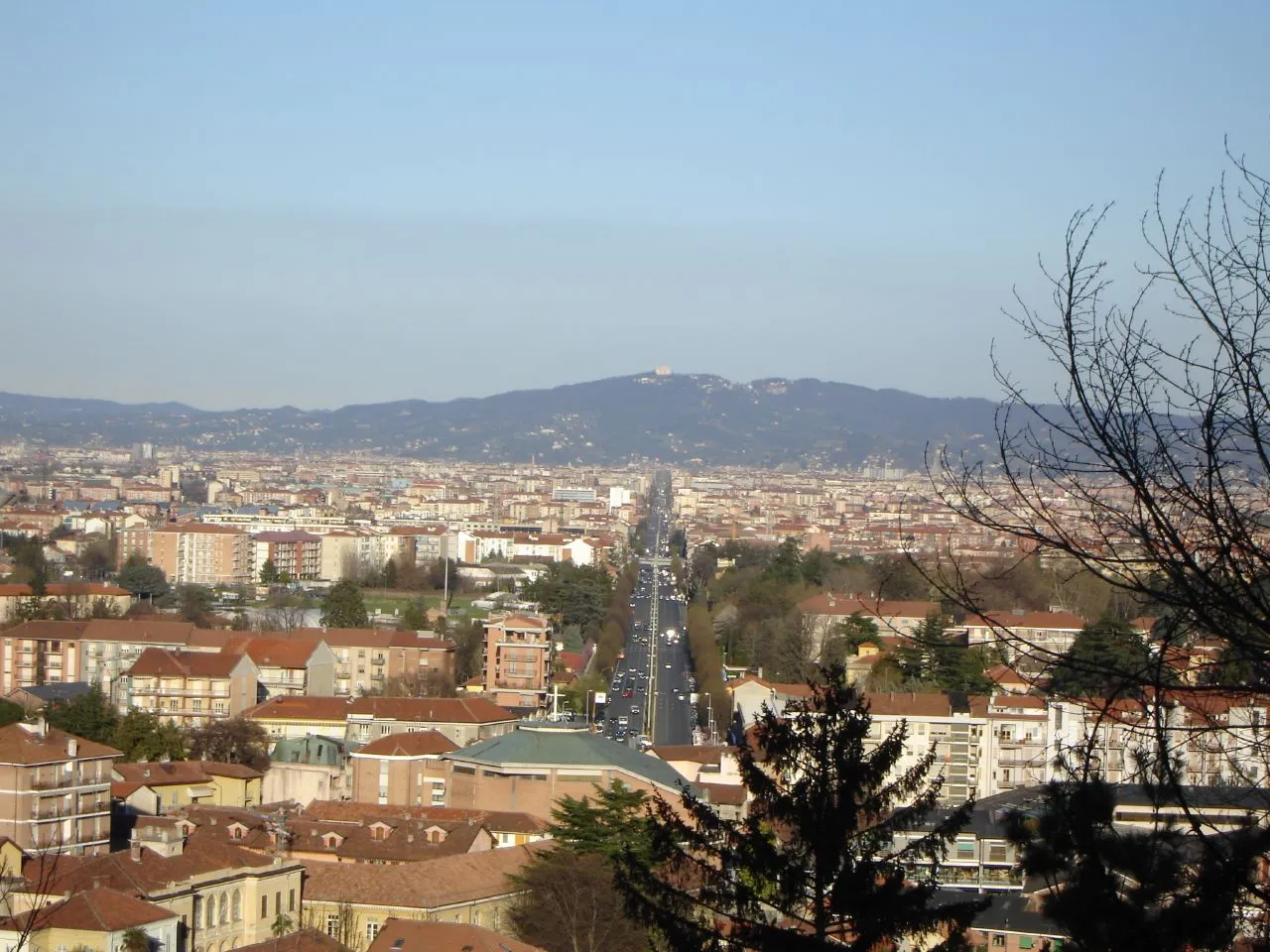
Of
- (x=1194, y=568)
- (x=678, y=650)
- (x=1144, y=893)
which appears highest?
(x=1194, y=568)

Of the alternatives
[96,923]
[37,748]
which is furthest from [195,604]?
[96,923]

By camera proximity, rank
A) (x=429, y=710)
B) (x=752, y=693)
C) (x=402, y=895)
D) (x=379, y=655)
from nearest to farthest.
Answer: (x=402, y=895), (x=429, y=710), (x=752, y=693), (x=379, y=655)

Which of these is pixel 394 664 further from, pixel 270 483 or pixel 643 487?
pixel 643 487

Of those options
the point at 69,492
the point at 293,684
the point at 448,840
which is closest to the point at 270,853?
the point at 448,840

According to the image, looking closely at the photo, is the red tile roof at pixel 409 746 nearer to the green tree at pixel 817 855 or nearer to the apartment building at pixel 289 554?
the green tree at pixel 817 855

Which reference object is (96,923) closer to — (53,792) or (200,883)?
(200,883)

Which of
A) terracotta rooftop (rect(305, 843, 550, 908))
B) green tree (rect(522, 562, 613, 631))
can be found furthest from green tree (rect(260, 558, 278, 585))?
terracotta rooftop (rect(305, 843, 550, 908))
